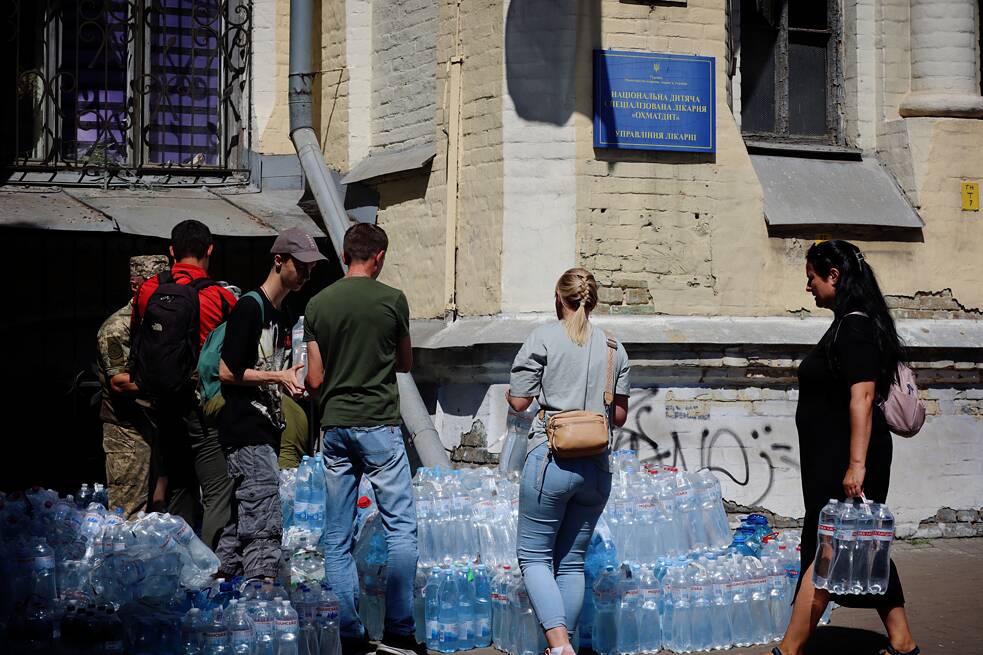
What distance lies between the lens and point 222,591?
5242mm

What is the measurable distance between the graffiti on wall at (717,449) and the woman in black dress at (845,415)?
3404 millimetres

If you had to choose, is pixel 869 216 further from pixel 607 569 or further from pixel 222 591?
pixel 222 591

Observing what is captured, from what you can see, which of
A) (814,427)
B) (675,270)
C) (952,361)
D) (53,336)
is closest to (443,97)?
(675,270)

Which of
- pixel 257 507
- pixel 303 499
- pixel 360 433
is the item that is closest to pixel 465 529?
pixel 257 507

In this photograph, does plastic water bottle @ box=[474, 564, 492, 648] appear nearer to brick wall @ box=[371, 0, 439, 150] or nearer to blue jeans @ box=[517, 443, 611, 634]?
blue jeans @ box=[517, 443, 611, 634]

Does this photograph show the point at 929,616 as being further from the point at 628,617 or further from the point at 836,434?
the point at 836,434

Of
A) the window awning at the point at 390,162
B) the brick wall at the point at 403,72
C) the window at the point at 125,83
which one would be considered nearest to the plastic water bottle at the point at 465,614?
the window awning at the point at 390,162

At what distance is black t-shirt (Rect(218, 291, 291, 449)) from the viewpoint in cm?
548

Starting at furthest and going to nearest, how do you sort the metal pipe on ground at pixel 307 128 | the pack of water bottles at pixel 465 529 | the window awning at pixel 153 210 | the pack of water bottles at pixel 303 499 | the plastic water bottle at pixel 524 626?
1. the metal pipe on ground at pixel 307 128
2. the window awning at pixel 153 210
3. the pack of water bottles at pixel 303 499
4. the pack of water bottles at pixel 465 529
5. the plastic water bottle at pixel 524 626

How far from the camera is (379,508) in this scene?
5.35m

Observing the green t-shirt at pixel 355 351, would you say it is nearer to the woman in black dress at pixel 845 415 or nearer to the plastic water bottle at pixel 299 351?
the plastic water bottle at pixel 299 351

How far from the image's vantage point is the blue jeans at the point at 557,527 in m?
5.15

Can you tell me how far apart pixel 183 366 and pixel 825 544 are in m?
3.11

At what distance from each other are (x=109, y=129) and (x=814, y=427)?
23.8 ft
